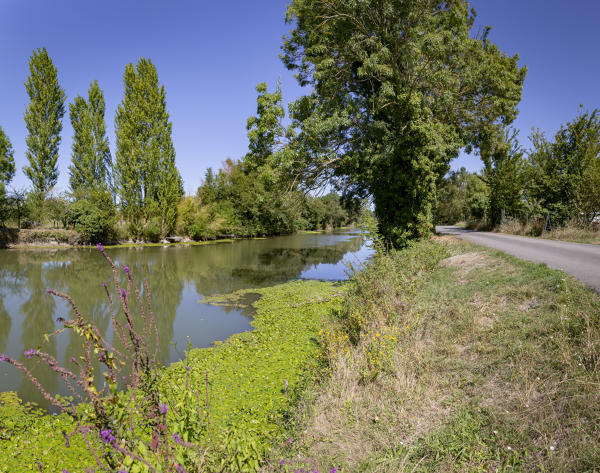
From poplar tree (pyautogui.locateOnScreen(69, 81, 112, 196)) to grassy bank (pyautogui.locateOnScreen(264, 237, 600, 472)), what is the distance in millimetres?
37942

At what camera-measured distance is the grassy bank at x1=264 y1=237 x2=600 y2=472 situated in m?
3.16

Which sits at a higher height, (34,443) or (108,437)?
(108,437)

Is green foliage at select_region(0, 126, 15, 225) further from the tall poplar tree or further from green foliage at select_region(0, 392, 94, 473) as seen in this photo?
green foliage at select_region(0, 392, 94, 473)

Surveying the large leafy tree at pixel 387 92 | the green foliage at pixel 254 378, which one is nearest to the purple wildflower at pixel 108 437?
the green foliage at pixel 254 378

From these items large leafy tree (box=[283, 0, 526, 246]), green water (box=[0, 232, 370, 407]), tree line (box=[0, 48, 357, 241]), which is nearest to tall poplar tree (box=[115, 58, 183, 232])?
tree line (box=[0, 48, 357, 241])

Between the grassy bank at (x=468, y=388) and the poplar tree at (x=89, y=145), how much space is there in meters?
37.9

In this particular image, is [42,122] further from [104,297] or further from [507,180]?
[507,180]

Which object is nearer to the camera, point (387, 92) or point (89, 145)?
point (387, 92)

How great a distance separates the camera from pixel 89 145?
118 feet

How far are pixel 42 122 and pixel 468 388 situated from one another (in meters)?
43.8

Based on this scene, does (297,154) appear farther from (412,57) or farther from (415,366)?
(415,366)

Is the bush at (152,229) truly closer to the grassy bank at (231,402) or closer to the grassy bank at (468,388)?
the grassy bank at (231,402)

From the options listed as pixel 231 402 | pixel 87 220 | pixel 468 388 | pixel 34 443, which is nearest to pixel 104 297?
pixel 34 443

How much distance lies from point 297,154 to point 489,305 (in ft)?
32.0
